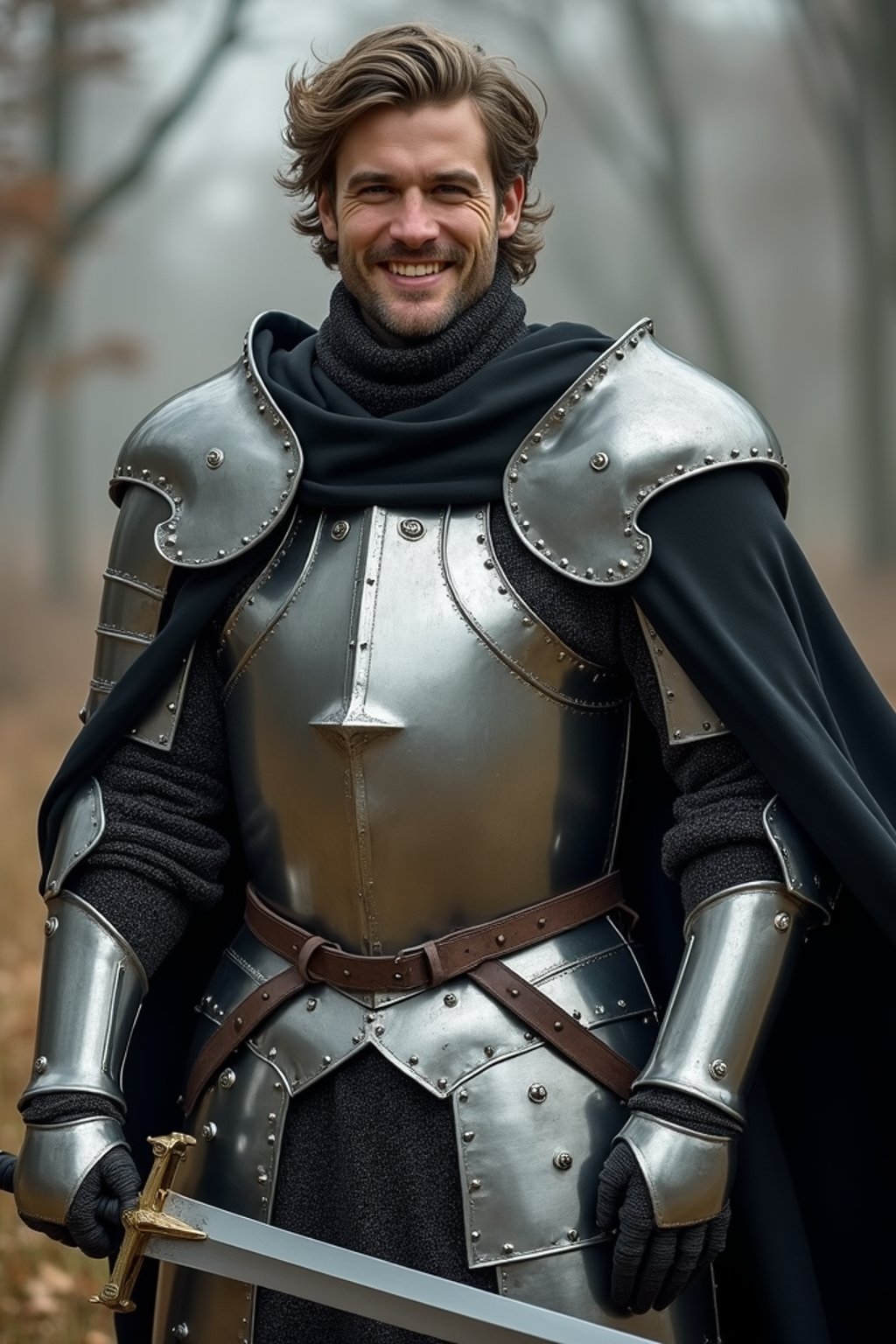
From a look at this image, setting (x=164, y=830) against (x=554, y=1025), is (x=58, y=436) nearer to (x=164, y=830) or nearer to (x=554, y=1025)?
(x=164, y=830)

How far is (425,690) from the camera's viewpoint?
2.40 metres

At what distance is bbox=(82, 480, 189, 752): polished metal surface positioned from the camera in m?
2.60

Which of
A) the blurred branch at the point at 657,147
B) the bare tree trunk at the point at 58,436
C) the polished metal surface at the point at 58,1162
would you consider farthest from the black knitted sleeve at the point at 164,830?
the blurred branch at the point at 657,147

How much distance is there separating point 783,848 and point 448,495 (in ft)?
2.02

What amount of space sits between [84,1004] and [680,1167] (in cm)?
81

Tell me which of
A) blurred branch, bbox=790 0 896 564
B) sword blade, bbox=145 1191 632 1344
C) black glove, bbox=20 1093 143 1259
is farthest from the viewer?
blurred branch, bbox=790 0 896 564

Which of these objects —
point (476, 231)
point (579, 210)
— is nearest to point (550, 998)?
point (476, 231)

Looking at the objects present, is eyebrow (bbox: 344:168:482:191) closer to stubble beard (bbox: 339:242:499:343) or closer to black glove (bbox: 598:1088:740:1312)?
stubble beard (bbox: 339:242:499:343)

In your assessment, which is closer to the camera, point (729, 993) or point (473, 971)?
point (729, 993)

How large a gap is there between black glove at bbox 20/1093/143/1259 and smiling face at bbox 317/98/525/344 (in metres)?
1.08

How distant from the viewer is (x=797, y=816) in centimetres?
233

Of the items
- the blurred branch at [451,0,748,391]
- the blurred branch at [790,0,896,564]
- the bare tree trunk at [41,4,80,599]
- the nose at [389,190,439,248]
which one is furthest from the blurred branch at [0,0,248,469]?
the nose at [389,190,439,248]

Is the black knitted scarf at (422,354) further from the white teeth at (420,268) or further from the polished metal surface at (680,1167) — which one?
the polished metal surface at (680,1167)

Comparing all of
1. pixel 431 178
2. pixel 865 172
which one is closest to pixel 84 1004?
pixel 431 178
